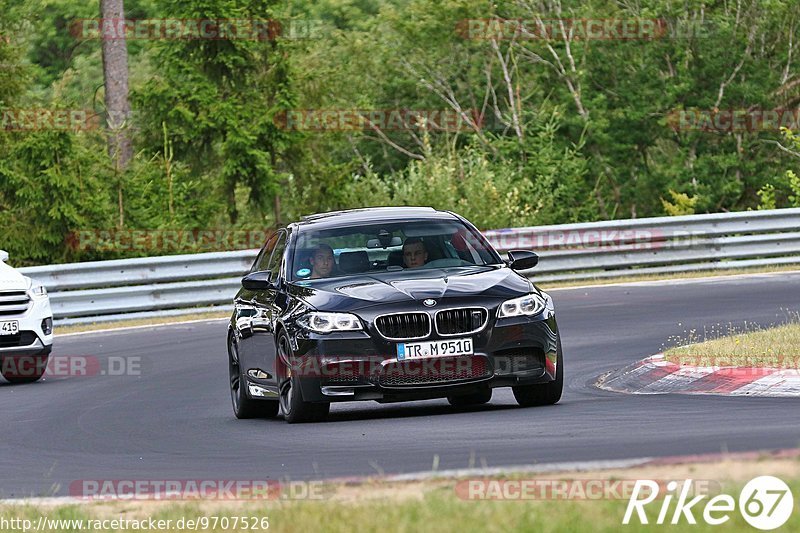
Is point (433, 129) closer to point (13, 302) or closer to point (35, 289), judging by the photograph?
point (35, 289)

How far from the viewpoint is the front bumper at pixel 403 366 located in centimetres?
1113

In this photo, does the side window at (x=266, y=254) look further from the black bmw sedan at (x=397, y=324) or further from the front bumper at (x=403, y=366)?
the front bumper at (x=403, y=366)

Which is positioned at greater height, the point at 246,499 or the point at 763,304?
the point at 246,499

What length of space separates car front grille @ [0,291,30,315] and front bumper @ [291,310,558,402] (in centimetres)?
619

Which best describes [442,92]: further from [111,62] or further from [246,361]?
[246,361]

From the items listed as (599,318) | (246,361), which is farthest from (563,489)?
(599,318)

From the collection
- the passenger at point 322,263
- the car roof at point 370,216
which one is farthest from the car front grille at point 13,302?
the passenger at point 322,263

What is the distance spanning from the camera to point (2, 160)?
27984mm

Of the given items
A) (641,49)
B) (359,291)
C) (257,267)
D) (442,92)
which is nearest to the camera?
(359,291)

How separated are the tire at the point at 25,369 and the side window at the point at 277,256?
5.18 m

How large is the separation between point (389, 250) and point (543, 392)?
1.67 meters

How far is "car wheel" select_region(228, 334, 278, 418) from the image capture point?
42.3 feet

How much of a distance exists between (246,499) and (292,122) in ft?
85.3

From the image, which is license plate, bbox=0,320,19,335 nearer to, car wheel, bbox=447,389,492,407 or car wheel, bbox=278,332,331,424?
car wheel, bbox=278,332,331,424
